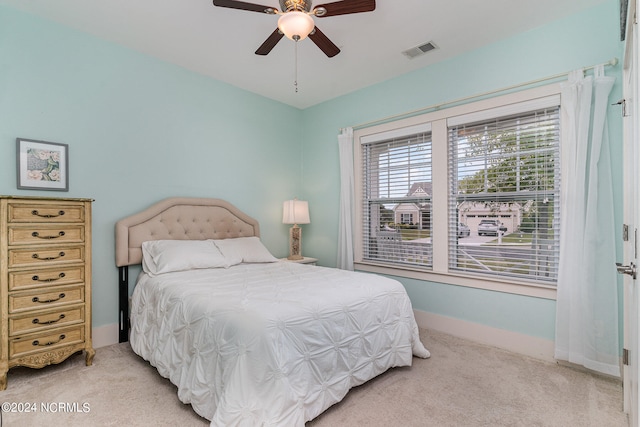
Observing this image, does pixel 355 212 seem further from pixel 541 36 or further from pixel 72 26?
pixel 72 26

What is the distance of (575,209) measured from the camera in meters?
2.46

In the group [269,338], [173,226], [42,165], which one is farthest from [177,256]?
[269,338]

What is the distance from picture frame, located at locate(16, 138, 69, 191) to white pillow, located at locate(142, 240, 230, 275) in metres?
0.87

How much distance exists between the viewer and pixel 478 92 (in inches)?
121

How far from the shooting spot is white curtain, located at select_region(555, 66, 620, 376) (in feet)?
7.67

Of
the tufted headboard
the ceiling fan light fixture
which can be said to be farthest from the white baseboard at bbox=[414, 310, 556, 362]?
the ceiling fan light fixture

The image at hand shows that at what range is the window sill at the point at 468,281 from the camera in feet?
8.87

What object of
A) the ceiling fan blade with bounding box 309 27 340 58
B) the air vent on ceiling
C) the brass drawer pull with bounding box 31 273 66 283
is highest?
the air vent on ceiling

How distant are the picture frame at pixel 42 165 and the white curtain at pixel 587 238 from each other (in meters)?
4.15

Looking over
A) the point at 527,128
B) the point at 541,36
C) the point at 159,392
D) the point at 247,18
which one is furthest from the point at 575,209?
the point at 159,392

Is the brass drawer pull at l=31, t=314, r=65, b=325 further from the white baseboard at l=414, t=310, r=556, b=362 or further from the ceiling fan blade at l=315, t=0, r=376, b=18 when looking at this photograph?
the white baseboard at l=414, t=310, r=556, b=362

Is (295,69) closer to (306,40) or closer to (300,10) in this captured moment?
(306,40)

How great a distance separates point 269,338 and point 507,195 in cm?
248

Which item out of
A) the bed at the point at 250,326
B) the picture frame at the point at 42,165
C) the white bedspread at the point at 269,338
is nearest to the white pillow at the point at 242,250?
the bed at the point at 250,326
